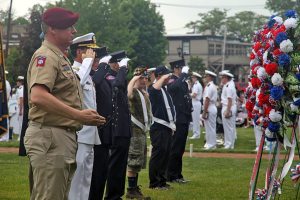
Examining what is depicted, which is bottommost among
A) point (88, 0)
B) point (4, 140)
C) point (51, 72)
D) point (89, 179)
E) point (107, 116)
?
point (4, 140)

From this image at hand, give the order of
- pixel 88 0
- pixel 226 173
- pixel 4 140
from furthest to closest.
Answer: pixel 88 0, pixel 4 140, pixel 226 173

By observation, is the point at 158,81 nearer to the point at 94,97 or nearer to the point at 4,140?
the point at 94,97

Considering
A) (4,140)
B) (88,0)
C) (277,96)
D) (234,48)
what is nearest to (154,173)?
(277,96)

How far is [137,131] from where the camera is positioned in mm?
10148

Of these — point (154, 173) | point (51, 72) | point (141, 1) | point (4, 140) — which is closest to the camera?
point (51, 72)

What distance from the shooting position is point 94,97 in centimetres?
750

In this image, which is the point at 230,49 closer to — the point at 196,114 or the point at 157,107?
the point at 196,114

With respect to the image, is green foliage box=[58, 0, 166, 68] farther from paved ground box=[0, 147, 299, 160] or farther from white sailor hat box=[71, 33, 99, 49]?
white sailor hat box=[71, 33, 99, 49]

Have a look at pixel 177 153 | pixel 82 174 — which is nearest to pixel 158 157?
pixel 177 153

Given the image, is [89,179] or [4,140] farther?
[4,140]

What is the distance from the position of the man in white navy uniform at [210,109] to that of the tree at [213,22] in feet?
258

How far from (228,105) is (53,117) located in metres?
13.8

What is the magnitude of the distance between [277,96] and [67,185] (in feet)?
12.1

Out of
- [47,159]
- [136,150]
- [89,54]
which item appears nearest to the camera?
[47,159]
